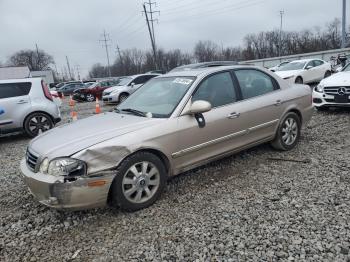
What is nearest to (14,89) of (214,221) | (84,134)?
(84,134)

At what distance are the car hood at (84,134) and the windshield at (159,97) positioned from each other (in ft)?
0.75

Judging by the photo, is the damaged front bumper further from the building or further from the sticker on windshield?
the building

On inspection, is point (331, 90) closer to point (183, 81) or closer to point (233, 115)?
point (233, 115)

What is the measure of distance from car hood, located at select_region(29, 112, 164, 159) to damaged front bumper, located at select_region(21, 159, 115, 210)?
275 mm

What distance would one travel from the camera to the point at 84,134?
3.70 meters

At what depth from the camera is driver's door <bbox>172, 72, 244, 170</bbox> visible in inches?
157

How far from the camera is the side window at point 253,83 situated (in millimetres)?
4832

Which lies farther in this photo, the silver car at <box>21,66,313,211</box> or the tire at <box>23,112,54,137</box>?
the tire at <box>23,112,54,137</box>

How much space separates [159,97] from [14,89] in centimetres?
570

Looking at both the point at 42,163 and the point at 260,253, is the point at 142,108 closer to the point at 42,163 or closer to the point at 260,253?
the point at 42,163

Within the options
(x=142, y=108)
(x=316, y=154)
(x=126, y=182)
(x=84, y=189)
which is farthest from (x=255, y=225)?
(x=316, y=154)

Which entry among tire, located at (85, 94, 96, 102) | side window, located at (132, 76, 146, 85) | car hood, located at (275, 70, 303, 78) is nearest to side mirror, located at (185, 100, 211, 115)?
car hood, located at (275, 70, 303, 78)

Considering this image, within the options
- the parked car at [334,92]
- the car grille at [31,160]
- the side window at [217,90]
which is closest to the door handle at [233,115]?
Answer: the side window at [217,90]

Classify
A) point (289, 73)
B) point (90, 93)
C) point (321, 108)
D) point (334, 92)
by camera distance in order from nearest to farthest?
point (334, 92)
point (321, 108)
point (289, 73)
point (90, 93)
